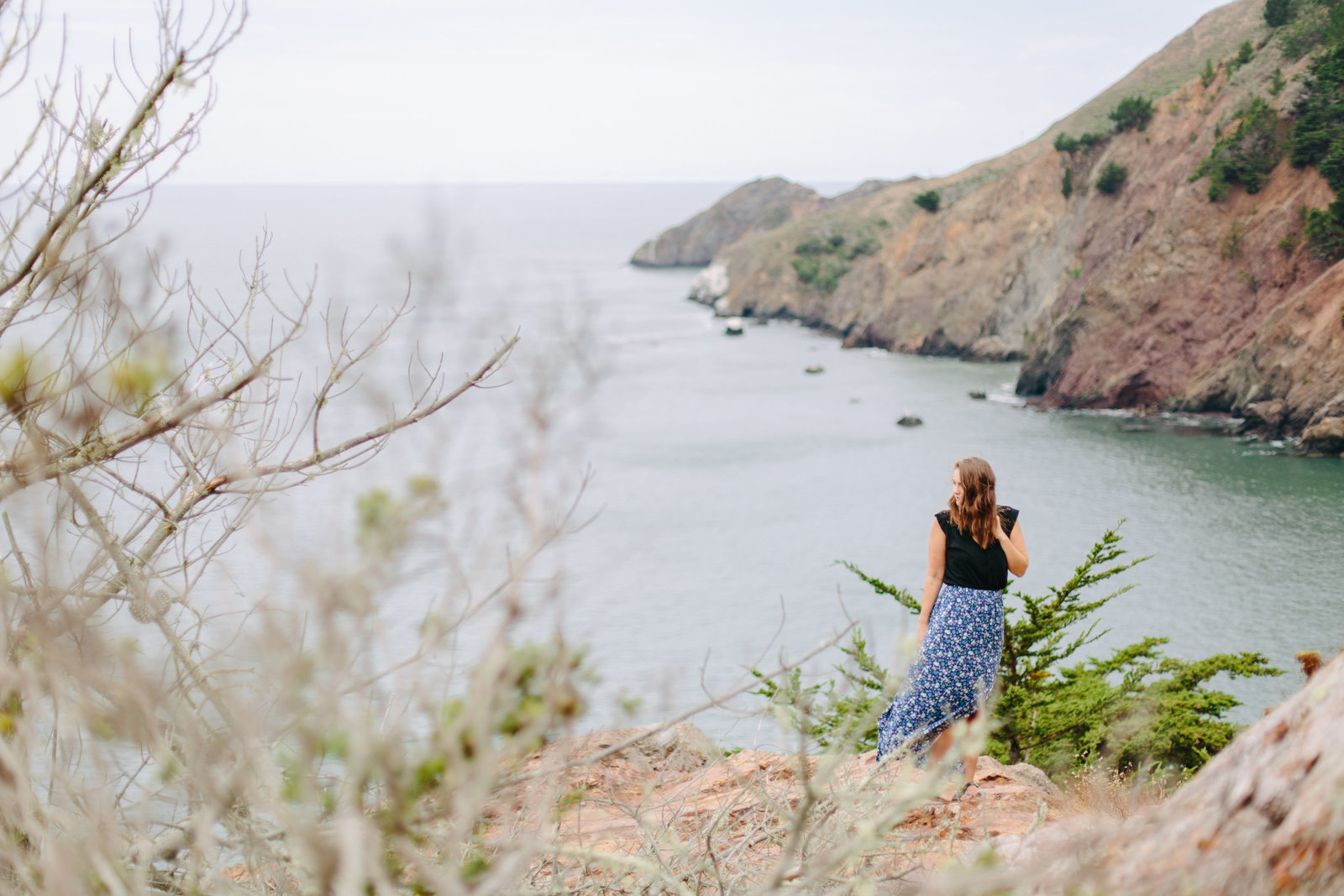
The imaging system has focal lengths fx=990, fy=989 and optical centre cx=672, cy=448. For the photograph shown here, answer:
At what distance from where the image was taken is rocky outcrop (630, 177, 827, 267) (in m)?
125

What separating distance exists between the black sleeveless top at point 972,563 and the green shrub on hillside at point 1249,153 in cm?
4076

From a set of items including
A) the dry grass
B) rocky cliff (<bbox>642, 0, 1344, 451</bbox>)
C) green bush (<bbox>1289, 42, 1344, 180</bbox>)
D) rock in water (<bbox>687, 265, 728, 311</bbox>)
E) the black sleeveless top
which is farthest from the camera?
rock in water (<bbox>687, 265, 728, 311</bbox>)

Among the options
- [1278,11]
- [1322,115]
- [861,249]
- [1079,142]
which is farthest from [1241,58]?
[861,249]

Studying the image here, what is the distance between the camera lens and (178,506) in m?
4.73

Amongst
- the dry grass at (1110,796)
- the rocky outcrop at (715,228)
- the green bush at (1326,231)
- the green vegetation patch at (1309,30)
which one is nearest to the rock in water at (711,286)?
the rocky outcrop at (715,228)

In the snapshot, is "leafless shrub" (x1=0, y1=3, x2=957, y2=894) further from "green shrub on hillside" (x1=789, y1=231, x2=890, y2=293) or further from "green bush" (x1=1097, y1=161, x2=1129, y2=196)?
"green shrub on hillside" (x1=789, y1=231, x2=890, y2=293)

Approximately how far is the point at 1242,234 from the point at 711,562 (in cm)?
2679

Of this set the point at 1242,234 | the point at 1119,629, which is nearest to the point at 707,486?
the point at 1119,629

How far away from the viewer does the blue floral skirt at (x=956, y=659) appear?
5.22 m

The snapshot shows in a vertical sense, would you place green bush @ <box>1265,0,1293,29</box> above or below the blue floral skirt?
above

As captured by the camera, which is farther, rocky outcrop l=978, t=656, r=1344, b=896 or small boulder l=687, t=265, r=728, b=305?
small boulder l=687, t=265, r=728, b=305

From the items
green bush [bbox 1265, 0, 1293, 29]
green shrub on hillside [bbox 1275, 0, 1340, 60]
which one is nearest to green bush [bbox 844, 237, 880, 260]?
green bush [bbox 1265, 0, 1293, 29]

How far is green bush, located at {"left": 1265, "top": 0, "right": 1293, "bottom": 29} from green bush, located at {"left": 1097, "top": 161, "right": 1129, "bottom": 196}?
8338 millimetres

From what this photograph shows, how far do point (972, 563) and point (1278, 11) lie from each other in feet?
165
